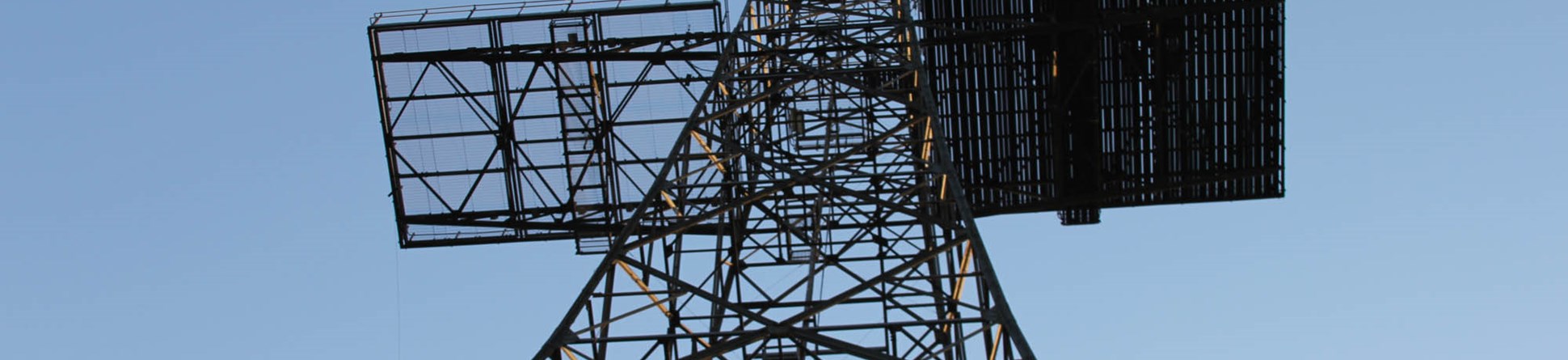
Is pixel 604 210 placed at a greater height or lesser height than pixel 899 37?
lesser

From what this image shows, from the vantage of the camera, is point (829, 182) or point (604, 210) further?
point (604, 210)

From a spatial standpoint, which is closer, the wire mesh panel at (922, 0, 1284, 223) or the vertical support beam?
the vertical support beam

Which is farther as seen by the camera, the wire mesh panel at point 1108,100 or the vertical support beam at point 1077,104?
the wire mesh panel at point 1108,100

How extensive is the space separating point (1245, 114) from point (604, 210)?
10663 mm

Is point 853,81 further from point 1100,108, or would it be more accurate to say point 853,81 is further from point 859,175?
point 1100,108

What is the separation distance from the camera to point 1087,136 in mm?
25766

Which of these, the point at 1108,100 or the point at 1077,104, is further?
the point at 1108,100

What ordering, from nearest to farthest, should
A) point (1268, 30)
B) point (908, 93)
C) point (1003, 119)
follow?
point (908, 93), point (1268, 30), point (1003, 119)

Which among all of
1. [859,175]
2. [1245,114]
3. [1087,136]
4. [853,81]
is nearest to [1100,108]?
[1087,136]

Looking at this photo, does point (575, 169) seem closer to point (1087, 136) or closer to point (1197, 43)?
point (1087, 136)

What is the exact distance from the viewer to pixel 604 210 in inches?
1000

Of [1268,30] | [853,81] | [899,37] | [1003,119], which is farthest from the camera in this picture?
[1003,119]

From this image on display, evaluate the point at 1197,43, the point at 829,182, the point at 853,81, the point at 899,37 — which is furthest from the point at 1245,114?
the point at 829,182

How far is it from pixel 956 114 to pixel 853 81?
26.2ft
